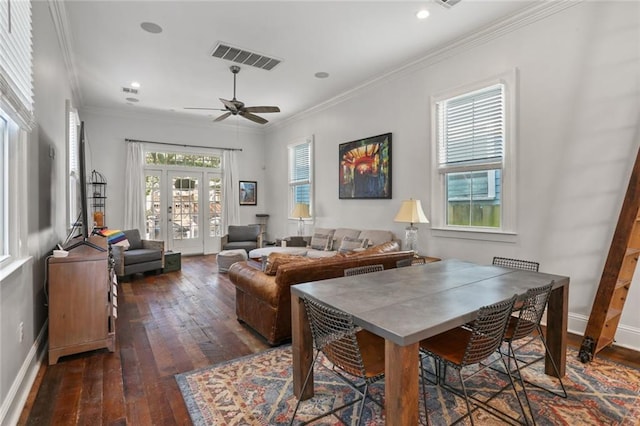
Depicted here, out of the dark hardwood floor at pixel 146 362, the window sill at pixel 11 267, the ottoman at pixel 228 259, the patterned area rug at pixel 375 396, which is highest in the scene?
the window sill at pixel 11 267

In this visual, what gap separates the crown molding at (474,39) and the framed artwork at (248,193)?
384 centimetres

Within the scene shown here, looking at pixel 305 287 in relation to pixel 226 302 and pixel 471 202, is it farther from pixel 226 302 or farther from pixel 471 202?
pixel 471 202

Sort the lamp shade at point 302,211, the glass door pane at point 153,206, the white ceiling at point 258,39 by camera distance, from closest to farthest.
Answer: the white ceiling at point 258,39
the lamp shade at point 302,211
the glass door pane at point 153,206

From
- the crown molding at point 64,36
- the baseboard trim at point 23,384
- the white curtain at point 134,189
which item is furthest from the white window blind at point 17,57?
the white curtain at point 134,189

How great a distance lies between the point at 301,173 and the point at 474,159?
414 cm

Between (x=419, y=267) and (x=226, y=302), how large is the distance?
266 centimetres

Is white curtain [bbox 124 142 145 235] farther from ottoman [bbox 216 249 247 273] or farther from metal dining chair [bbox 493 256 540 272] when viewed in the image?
metal dining chair [bbox 493 256 540 272]

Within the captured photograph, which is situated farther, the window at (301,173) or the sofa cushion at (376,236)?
the window at (301,173)

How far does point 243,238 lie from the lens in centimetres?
751

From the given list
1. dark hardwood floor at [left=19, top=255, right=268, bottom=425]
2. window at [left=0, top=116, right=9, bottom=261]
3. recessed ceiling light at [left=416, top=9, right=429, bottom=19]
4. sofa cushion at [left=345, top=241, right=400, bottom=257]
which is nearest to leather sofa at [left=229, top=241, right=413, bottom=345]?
sofa cushion at [left=345, top=241, right=400, bottom=257]

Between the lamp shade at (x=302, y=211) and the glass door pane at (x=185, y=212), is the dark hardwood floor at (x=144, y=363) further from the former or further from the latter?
the glass door pane at (x=185, y=212)

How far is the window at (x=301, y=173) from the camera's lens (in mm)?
7125

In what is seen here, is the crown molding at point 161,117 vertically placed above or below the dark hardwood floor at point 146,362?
above

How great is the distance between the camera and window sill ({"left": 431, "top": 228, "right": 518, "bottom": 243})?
3.71 metres
